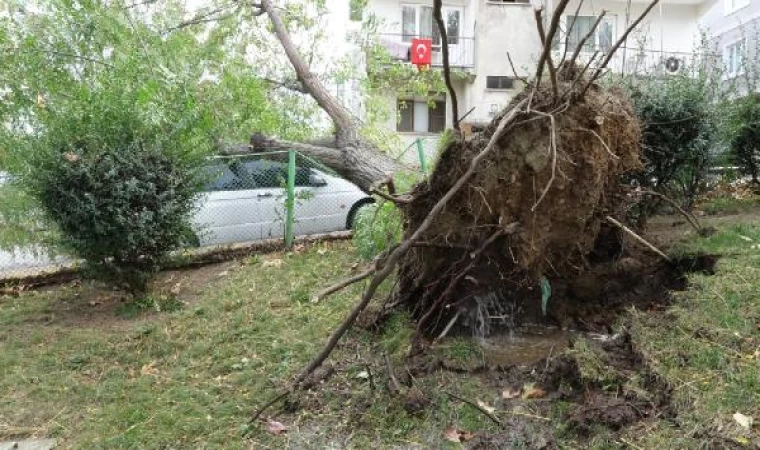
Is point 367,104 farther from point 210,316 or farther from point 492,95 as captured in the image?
point 492,95

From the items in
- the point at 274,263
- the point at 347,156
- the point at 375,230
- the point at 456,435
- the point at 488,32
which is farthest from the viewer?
the point at 488,32

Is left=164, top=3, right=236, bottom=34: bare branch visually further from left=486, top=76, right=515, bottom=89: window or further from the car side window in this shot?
left=486, top=76, right=515, bottom=89: window

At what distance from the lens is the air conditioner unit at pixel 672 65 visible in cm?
838

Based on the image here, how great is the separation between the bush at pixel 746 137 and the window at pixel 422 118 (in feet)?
43.4

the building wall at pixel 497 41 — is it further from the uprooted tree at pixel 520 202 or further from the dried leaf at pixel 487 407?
the dried leaf at pixel 487 407

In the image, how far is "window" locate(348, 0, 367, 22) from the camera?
1131 centimetres

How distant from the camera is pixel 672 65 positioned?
10.6m

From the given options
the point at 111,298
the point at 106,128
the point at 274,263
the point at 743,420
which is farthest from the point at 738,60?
the point at 111,298

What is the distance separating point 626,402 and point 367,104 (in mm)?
8311

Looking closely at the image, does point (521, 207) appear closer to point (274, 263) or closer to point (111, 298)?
point (274, 263)

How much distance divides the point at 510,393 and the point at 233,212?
5.42 metres

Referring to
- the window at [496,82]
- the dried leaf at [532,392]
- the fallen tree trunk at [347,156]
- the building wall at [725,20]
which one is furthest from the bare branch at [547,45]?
the window at [496,82]

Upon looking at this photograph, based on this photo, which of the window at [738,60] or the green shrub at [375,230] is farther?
the window at [738,60]

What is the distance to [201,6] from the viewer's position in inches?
392
